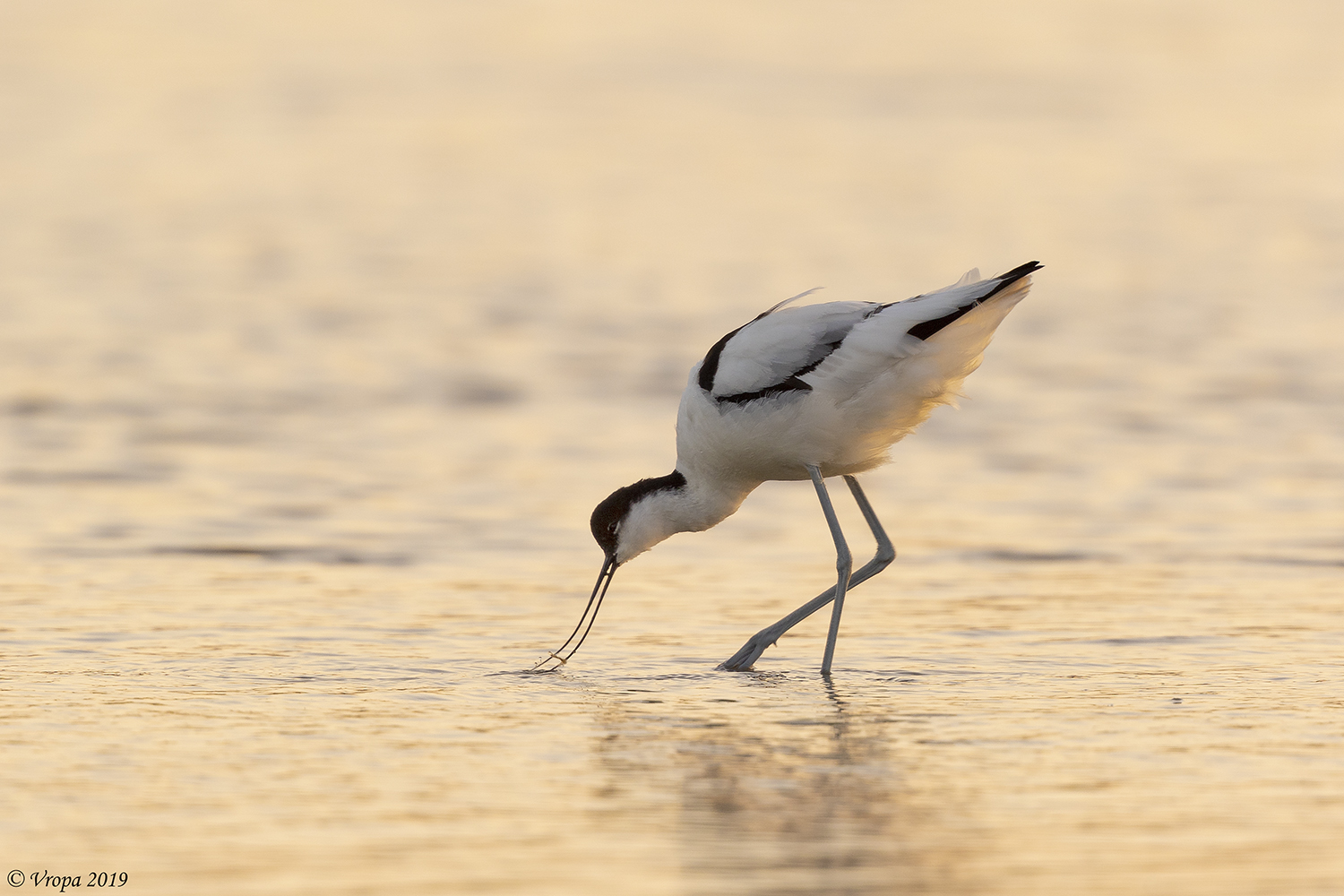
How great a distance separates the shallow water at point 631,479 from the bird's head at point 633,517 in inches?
12.6

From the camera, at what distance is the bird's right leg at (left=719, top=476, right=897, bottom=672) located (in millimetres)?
7035

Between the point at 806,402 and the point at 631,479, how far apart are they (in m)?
2.89

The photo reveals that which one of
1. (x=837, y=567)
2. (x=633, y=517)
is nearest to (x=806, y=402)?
(x=837, y=567)

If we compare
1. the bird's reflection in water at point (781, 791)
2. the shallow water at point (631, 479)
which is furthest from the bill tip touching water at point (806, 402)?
the bird's reflection in water at point (781, 791)

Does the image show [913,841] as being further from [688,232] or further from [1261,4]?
[1261,4]

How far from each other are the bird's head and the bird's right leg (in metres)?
0.57

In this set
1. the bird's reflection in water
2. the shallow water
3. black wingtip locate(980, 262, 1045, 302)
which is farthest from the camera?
black wingtip locate(980, 262, 1045, 302)

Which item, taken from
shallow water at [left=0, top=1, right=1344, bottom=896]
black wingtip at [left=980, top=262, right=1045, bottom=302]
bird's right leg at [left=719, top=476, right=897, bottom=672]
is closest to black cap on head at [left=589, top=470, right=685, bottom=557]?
shallow water at [left=0, top=1, right=1344, bottom=896]

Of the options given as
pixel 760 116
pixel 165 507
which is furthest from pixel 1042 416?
pixel 760 116

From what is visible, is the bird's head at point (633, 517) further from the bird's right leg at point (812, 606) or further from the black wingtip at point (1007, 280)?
the black wingtip at point (1007, 280)

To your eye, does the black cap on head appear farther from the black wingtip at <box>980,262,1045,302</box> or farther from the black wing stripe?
the black wingtip at <box>980,262,1045,302</box>

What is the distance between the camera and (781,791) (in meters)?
5.32

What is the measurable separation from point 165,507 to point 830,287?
614cm

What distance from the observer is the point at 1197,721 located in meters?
6.01
